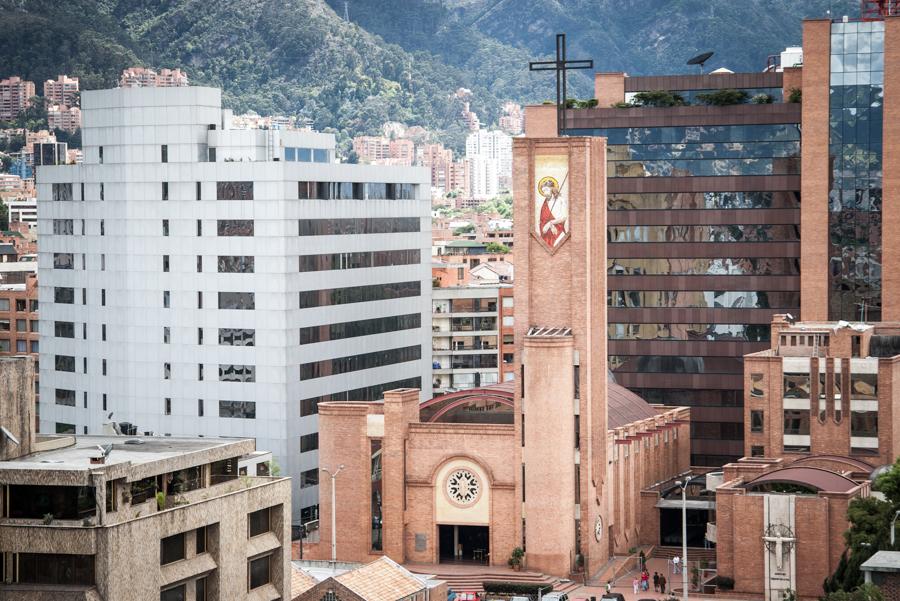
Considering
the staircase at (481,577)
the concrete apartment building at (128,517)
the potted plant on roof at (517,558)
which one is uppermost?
the concrete apartment building at (128,517)

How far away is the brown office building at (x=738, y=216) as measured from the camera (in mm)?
139875

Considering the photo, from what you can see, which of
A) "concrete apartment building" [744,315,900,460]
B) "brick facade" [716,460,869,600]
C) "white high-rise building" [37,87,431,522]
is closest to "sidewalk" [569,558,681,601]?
"brick facade" [716,460,869,600]

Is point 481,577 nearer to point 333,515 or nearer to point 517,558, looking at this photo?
point 517,558

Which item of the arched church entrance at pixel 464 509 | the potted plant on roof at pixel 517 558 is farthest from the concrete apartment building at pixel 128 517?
the arched church entrance at pixel 464 509

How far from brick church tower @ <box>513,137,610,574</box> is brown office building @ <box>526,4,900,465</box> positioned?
112ft

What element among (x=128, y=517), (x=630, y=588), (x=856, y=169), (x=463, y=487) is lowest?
(x=630, y=588)

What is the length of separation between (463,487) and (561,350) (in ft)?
34.2

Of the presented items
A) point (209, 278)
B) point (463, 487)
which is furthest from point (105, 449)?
point (209, 278)

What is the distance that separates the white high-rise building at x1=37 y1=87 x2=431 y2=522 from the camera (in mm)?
128375

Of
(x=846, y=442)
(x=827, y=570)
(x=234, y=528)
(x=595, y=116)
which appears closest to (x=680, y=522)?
(x=846, y=442)

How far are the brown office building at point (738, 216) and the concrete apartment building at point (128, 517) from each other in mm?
76285

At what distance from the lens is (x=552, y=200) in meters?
109

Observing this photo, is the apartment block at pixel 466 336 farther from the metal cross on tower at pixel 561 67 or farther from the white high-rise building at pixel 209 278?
the metal cross on tower at pixel 561 67

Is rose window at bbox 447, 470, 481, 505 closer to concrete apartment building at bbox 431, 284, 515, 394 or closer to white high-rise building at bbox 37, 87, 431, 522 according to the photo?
white high-rise building at bbox 37, 87, 431, 522
